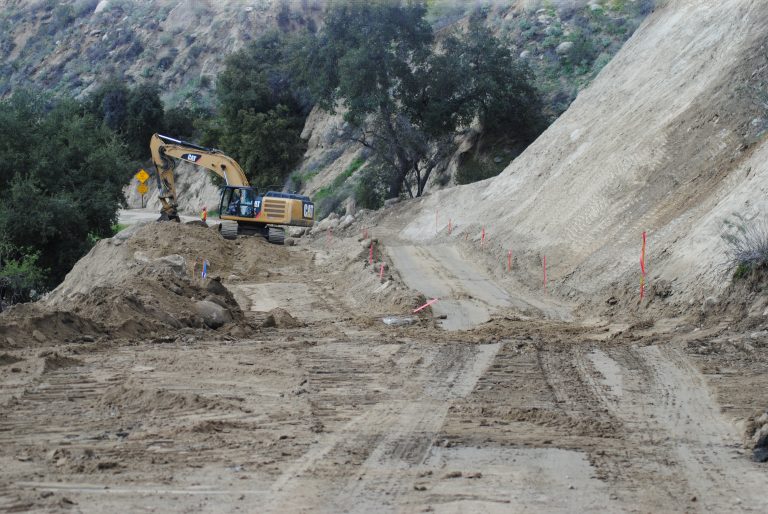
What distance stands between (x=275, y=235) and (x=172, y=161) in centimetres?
451

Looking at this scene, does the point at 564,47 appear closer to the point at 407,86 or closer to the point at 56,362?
the point at 407,86

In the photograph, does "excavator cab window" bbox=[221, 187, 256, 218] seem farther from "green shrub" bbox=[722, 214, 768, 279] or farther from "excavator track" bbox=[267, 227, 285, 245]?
"green shrub" bbox=[722, 214, 768, 279]

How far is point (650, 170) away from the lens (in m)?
24.5

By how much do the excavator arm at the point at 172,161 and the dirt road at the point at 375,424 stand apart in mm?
18384

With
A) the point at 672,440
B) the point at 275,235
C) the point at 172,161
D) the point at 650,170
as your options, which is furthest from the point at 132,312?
the point at 275,235

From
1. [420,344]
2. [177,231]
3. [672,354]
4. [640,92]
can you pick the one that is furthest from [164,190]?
[672,354]

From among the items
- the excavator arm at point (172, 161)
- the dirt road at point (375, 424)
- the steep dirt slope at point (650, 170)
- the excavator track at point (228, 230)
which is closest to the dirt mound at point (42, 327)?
the dirt road at point (375, 424)

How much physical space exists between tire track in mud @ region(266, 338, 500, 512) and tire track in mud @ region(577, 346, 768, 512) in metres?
1.62

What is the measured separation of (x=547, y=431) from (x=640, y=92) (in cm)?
2407

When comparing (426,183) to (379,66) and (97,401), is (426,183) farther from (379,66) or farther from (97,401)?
(97,401)

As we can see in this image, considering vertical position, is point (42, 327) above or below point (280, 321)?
above

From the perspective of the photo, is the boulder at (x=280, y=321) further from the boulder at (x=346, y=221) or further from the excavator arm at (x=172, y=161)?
the boulder at (x=346, y=221)

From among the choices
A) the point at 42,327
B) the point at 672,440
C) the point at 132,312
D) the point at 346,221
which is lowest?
the point at 346,221

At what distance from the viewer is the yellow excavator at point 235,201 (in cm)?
3241
